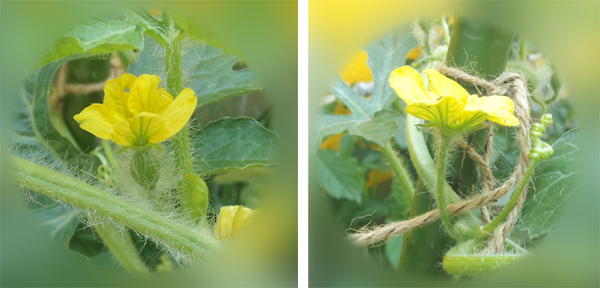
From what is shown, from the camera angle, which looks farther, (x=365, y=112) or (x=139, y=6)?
(x=365, y=112)

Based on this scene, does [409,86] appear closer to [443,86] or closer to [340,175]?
[443,86]

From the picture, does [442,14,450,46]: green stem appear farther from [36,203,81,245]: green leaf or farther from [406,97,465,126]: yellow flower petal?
[36,203,81,245]: green leaf

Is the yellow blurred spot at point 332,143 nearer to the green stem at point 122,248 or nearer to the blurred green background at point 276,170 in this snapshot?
the blurred green background at point 276,170

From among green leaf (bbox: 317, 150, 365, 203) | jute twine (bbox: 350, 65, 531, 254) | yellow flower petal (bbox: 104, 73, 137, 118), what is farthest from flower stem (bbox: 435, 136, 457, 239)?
yellow flower petal (bbox: 104, 73, 137, 118)

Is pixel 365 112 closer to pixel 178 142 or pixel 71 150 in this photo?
pixel 178 142

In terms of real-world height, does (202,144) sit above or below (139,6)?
below

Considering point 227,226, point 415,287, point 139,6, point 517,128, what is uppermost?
point 139,6

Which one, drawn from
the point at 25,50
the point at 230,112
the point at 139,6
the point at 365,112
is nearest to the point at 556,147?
the point at 365,112
